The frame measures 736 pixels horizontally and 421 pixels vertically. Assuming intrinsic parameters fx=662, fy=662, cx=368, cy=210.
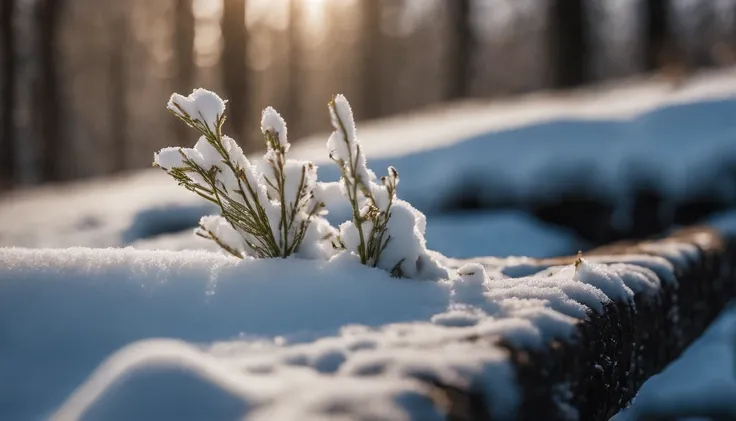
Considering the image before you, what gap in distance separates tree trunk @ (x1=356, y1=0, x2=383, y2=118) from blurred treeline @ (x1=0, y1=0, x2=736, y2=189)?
35 mm

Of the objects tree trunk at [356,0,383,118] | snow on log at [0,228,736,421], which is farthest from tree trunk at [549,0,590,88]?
snow on log at [0,228,736,421]

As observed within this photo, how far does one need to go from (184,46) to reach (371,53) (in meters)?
5.04

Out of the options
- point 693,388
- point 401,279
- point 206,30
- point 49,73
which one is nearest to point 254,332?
point 401,279

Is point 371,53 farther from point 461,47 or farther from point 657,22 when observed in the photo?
point 657,22

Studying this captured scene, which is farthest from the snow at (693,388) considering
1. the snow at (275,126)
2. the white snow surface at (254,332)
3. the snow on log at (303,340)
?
the snow at (275,126)

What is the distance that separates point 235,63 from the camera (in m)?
10.3

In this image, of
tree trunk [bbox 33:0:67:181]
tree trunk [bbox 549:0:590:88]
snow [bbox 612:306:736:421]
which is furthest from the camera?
tree trunk [bbox 33:0:67:181]

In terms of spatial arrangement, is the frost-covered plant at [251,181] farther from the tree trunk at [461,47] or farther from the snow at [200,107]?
the tree trunk at [461,47]

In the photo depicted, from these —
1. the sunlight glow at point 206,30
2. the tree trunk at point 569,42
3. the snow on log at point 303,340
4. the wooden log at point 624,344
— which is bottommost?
the wooden log at point 624,344

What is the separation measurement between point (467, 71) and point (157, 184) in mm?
10283

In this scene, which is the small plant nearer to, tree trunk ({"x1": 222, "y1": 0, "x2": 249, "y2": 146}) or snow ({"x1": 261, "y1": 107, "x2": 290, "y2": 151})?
snow ({"x1": 261, "y1": 107, "x2": 290, "y2": 151})

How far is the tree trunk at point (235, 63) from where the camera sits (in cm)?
1008

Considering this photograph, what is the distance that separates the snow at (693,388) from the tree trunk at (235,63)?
8.20 meters

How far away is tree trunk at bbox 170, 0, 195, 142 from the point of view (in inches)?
632
